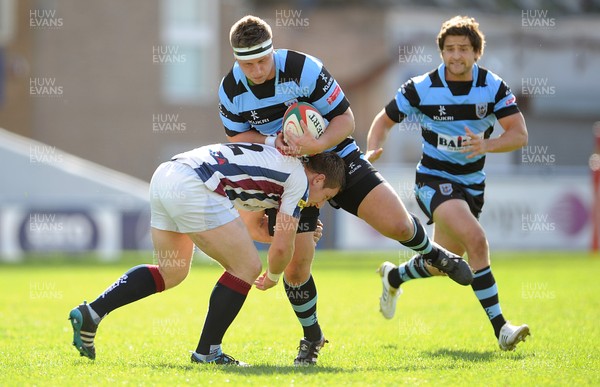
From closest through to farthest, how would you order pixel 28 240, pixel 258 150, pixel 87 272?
pixel 258 150
pixel 87 272
pixel 28 240

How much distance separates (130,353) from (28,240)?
12.2 metres

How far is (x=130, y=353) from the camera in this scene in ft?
23.9

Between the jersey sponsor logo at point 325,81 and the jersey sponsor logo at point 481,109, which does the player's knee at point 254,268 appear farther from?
the jersey sponsor logo at point 481,109

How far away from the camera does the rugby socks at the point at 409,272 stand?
8555mm

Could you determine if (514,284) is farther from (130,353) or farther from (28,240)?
(28,240)

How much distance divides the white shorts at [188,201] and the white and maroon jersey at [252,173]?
0.06 metres

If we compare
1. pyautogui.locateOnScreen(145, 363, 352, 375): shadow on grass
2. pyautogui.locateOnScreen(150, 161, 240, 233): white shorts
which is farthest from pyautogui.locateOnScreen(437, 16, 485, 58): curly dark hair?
pyautogui.locateOnScreen(145, 363, 352, 375): shadow on grass

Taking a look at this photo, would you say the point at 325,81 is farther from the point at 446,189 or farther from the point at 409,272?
the point at 409,272

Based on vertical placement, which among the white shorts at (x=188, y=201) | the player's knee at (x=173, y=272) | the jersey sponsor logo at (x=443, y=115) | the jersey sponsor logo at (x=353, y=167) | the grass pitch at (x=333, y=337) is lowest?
the grass pitch at (x=333, y=337)

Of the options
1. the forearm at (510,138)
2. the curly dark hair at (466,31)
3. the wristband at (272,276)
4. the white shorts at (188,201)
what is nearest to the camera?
the white shorts at (188,201)

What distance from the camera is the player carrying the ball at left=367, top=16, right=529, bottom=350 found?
779cm

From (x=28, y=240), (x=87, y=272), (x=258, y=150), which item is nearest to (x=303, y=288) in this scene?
(x=258, y=150)

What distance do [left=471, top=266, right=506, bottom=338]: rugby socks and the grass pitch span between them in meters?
0.24

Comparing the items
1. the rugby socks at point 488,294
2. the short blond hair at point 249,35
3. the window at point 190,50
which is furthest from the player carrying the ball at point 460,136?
the window at point 190,50
